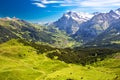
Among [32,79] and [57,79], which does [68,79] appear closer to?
[57,79]

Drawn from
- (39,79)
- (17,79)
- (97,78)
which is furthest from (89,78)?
(17,79)

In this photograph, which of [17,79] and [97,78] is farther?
[97,78]

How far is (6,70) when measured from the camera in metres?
185

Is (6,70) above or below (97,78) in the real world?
above

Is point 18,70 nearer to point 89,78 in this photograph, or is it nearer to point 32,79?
point 32,79

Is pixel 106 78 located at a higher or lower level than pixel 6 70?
lower

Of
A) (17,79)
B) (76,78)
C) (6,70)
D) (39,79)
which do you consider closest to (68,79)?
(76,78)

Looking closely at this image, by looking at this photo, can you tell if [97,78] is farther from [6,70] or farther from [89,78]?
[6,70]

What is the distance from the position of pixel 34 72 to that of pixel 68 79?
30.6 m

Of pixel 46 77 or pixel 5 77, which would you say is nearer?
pixel 5 77

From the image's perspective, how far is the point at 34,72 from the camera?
192125mm

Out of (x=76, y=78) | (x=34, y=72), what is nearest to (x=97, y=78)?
(x=76, y=78)

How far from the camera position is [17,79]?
170 m

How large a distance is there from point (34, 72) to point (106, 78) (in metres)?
53.7
